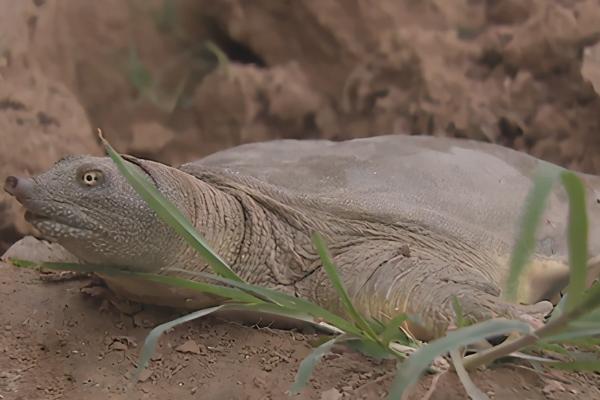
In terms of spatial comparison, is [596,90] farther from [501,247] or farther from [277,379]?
[277,379]

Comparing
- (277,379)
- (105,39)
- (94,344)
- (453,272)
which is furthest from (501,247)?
(105,39)

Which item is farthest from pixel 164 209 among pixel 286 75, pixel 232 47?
pixel 232 47

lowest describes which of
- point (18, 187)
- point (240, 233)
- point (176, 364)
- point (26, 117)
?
point (176, 364)

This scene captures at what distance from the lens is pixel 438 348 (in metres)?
0.93

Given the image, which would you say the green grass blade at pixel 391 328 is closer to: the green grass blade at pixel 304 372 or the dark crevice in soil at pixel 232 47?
the green grass blade at pixel 304 372

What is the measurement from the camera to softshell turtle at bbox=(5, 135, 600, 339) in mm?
1520

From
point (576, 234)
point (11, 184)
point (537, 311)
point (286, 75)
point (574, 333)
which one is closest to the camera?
point (576, 234)

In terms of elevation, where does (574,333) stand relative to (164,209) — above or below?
below

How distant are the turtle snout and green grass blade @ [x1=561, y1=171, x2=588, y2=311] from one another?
1138 mm

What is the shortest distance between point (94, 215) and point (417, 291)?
0.75 meters

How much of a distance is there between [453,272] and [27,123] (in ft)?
6.95

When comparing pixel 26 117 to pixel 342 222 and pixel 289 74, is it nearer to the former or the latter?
pixel 289 74

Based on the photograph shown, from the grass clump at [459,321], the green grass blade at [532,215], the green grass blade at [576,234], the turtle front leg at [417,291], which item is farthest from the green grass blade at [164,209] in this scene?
the green grass blade at [576,234]

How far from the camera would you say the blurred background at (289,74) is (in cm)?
312
